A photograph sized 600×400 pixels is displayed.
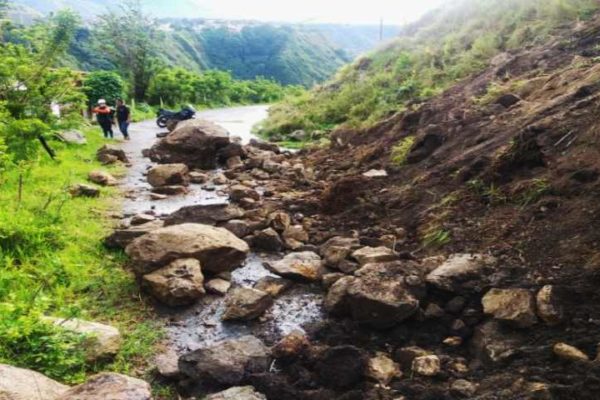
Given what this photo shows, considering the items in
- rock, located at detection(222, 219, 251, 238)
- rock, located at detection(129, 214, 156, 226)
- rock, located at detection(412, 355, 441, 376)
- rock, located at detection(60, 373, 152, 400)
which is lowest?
rock, located at detection(129, 214, 156, 226)

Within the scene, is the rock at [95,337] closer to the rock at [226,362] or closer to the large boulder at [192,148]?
the rock at [226,362]

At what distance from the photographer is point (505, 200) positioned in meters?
6.30

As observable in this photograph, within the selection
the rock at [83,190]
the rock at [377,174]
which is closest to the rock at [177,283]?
the rock at [377,174]

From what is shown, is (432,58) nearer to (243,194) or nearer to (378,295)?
(243,194)

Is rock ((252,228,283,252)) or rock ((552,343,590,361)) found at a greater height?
rock ((552,343,590,361))

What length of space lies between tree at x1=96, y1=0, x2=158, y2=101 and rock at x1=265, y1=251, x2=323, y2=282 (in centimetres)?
3360

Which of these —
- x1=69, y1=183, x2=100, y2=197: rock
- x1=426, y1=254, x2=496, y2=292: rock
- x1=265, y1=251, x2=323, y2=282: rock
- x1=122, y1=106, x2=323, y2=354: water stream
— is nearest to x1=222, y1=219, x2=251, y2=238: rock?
x1=122, y1=106, x2=323, y2=354: water stream

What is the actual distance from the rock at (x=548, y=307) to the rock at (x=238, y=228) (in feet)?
15.1

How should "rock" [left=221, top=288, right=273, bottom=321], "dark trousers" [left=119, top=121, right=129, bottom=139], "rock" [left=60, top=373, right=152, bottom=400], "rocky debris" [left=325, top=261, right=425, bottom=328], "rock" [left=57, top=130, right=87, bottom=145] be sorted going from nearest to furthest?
"rock" [left=60, top=373, right=152, bottom=400] → "rocky debris" [left=325, top=261, right=425, bottom=328] → "rock" [left=221, top=288, right=273, bottom=321] → "rock" [left=57, top=130, right=87, bottom=145] → "dark trousers" [left=119, top=121, right=129, bottom=139]

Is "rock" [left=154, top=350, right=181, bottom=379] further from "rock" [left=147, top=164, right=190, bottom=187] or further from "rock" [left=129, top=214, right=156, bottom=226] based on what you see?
"rock" [left=147, top=164, right=190, bottom=187]

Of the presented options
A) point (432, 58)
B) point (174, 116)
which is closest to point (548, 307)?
point (432, 58)

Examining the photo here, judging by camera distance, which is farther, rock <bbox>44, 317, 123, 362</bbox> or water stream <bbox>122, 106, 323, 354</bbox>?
water stream <bbox>122, 106, 323, 354</bbox>

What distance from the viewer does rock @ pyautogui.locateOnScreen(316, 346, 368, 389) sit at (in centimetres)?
424

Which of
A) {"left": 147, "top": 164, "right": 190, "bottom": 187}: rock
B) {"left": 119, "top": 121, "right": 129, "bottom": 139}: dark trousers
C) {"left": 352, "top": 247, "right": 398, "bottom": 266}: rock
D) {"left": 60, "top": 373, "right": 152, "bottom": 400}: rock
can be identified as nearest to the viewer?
{"left": 60, "top": 373, "right": 152, "bottom": 400}: rock
